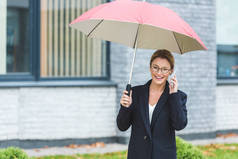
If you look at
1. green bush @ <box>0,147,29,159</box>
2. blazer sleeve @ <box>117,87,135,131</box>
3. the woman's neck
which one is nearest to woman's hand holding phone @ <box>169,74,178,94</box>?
the woman's neck

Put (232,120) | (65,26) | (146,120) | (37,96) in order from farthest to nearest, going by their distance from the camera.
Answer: (232,120)
(65,26)
(37,96)
(146,120)

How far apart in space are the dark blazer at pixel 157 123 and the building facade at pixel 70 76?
4046mm

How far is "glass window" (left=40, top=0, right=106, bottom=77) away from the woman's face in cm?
450

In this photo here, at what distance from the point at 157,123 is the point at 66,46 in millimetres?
4734

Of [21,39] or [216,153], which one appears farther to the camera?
[21,39]

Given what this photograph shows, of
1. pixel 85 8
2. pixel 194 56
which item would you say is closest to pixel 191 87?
pixel 194 56

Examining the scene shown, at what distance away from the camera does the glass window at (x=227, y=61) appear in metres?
8.95

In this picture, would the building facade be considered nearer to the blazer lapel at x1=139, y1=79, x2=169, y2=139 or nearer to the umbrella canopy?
the umbrella canopy

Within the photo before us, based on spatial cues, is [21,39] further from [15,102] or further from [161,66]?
→ [161,66]

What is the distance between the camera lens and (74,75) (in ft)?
26.1

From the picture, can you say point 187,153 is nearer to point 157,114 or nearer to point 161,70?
point 157,114

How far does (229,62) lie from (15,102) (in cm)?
450

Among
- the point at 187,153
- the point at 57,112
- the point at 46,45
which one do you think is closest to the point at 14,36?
the point at 46,45

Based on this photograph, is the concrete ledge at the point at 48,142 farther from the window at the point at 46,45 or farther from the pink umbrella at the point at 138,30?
the pink umbrella at the point at 138,30
